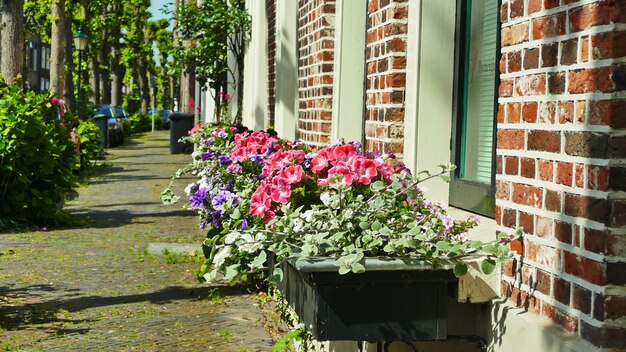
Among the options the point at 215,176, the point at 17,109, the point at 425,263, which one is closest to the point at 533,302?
the point at 425,263

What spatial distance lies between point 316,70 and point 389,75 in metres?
2.86

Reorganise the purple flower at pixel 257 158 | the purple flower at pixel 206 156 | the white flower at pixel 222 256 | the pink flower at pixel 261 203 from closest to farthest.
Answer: the white flower at pixel 222 256, the pink flower at pixel 261 203, the purple flower at pixel 257 158, the purple flower at pixel 206 156

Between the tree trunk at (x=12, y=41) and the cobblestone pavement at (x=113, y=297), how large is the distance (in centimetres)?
374

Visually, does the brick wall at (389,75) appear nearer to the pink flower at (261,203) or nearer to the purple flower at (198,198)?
the pink flower at (261,203)

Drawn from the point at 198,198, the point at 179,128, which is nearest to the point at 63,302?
the point at 198,198

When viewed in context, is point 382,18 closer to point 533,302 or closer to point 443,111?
point 443,111

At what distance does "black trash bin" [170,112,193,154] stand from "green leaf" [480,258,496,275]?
28.0 meters

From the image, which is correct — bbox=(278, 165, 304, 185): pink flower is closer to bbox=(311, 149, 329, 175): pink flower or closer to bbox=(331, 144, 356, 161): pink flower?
bbox=(311, 149, 329, 175): pink flower

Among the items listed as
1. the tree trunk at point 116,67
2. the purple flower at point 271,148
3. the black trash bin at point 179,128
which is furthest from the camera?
the tree trunk at point 116,67

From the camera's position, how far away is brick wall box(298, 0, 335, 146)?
Result: 7.41 m

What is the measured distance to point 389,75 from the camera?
4969 millimetres

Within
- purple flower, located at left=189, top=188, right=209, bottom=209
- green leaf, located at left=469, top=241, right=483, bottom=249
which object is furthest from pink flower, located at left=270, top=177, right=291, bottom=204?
purple flower, located at left=189, top=188, right=209, bottom=209

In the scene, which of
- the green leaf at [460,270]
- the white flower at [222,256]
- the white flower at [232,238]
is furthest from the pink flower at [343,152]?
the green leaf at [460,270]

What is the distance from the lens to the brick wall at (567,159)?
262cm
